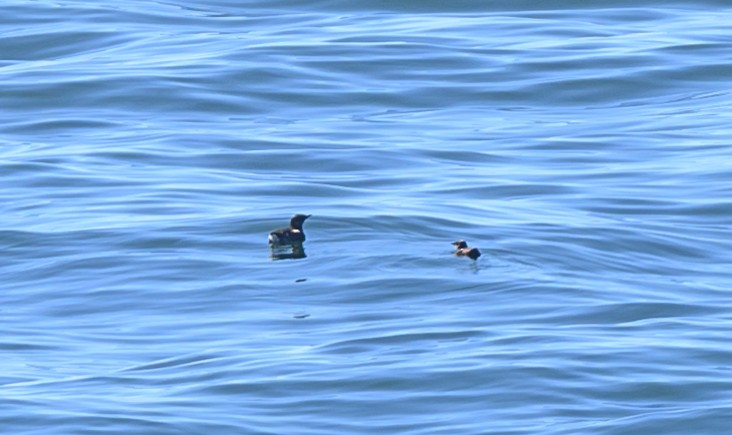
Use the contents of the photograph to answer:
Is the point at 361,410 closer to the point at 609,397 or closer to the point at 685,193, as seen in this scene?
the point at 609,397

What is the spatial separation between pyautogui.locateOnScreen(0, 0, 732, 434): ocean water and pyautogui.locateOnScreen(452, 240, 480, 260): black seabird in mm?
78

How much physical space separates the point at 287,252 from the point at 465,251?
129cm

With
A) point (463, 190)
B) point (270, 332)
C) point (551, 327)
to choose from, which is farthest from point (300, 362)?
point (463, 190)

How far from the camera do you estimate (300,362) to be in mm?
10656

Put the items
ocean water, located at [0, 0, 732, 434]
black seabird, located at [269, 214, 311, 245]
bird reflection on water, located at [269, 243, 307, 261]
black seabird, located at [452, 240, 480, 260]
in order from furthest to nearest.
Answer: black seabird, located at [269, 214, 311, 245] → bird reflection on water, located at [269, 243, 307, 261] → black seabird, located at [452, 240, 480, 260] → ocean water, located at [0, 0, 732, 434]

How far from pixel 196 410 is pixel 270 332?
5.78 ft

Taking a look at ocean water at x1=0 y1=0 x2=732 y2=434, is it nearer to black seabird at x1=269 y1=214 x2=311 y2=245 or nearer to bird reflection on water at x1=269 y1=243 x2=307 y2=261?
bird reflection on water at x1=269 y1=243 x2=307 y2=261

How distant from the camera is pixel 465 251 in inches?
509

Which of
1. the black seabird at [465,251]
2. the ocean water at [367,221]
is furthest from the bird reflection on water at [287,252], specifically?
the black seabird at [465,251]

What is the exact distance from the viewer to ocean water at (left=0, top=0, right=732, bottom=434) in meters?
10.1

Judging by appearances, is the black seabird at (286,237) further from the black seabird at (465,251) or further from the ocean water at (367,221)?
the black seabird at (465,251)

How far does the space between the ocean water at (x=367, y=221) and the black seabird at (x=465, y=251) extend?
8 cm

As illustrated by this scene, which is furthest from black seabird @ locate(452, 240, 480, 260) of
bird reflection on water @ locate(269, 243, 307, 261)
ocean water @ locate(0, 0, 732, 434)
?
bird reflection on water @ locate(269, 243, 307, 261)

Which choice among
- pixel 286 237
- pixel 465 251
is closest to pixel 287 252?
pixel 286 237
